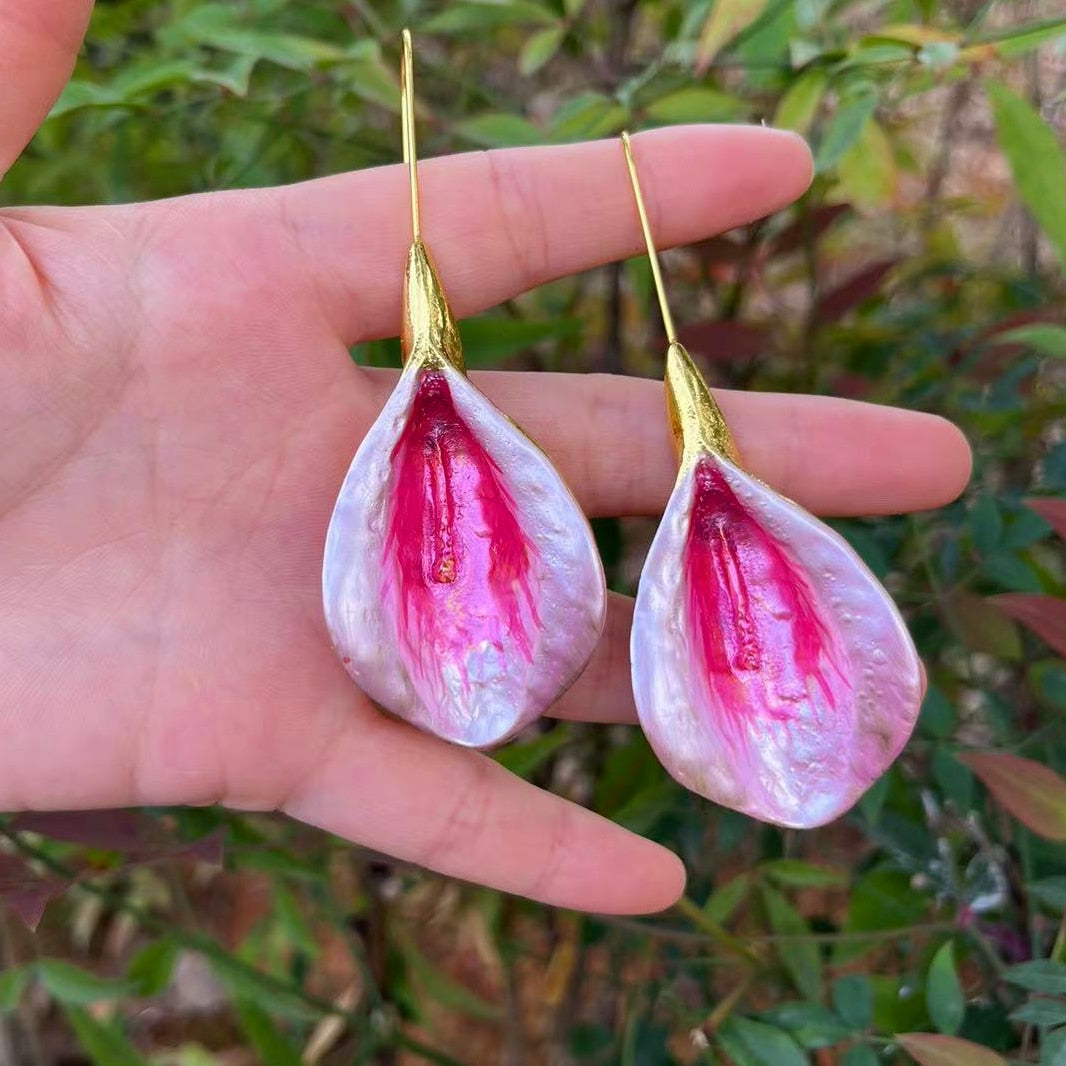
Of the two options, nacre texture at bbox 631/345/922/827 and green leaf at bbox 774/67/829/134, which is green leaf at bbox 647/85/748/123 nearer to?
green leaf at bbox 774/67/829/134

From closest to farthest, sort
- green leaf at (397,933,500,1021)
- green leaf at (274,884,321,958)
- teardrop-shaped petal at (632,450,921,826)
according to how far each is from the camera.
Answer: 1. teardrop-shaped petal at (632,450,921,826)
2. green leaf at (274,884,321,958)
3. green leaf at (397,933,500,1021)

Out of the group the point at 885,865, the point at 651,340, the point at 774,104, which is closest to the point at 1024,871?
the point at 885,865

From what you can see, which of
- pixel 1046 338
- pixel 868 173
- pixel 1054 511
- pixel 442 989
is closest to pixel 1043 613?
pixel 1054 511

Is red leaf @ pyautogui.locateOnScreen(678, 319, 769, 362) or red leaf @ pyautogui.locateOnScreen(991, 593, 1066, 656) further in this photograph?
red leaf @ pyautogui.locateOnScreen(678, 319, 769, 362)

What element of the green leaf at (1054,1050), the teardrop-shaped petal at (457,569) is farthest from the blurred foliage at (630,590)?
the teardrop-shaped petal at (457,569)

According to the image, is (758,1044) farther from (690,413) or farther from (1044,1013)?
(690,413)

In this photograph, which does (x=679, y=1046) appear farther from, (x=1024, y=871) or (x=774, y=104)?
(x=774, y=104)

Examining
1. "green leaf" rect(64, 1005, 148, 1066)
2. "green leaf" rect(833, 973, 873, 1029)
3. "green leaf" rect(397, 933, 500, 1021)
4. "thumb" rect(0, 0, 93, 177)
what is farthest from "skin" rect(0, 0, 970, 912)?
"green leaf" rect(397, 933, 500, 1021)
